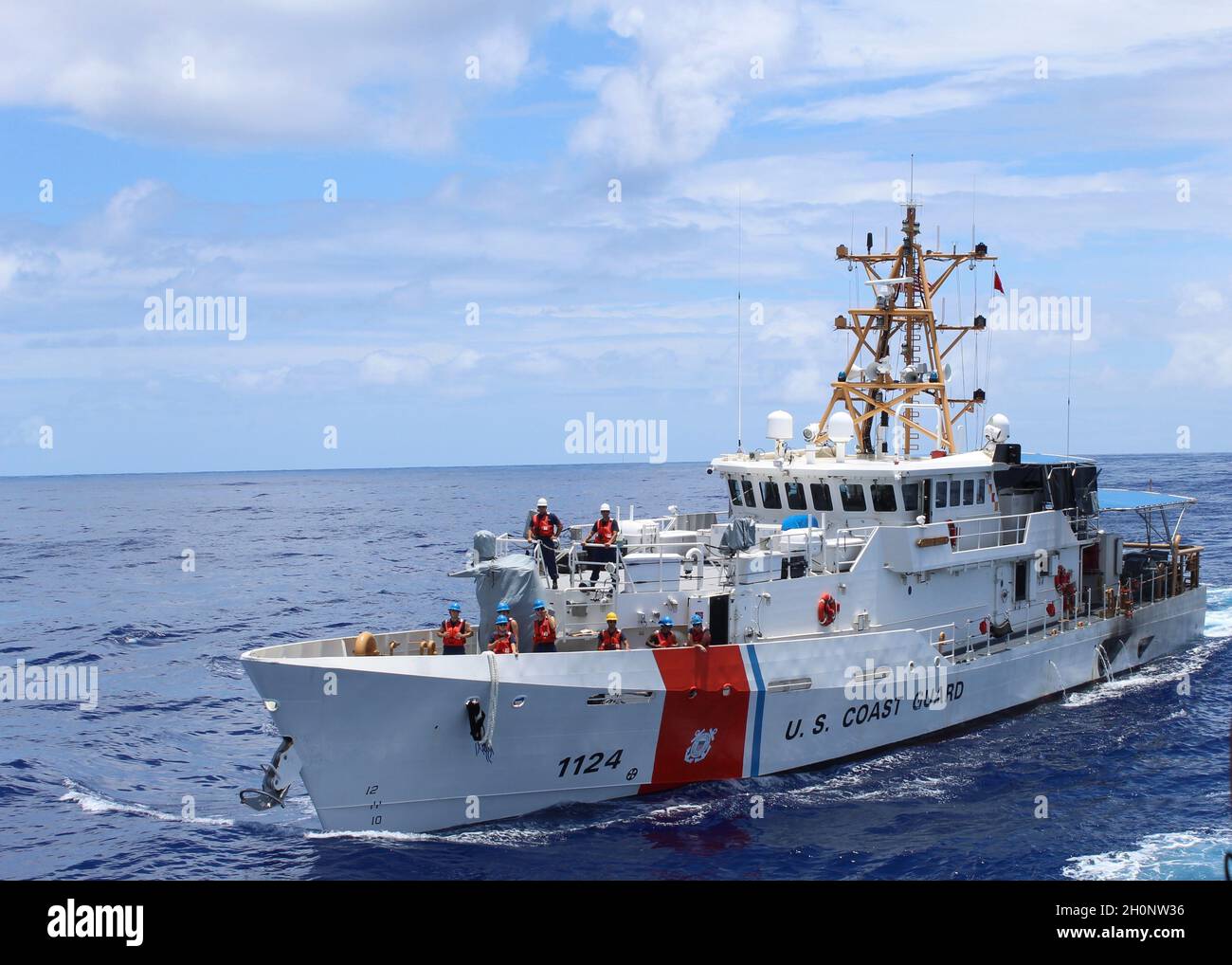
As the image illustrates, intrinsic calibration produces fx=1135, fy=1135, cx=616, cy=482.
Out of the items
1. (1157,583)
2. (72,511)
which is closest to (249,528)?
(72,511)

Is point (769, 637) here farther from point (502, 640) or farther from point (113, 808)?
point (113, 808)

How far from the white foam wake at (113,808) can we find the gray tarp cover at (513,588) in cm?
488

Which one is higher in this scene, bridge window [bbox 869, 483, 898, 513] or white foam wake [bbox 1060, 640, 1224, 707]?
bridge window [bbox 869, 483, 898, 513]

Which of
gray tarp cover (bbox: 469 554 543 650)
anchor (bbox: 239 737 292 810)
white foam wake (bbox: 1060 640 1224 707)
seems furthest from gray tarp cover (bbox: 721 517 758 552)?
white foam wake (bbox: 1060 640 1224 707)

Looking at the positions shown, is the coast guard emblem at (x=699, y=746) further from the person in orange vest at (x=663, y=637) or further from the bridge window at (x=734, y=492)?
the bridge window at (x=734, y=492)

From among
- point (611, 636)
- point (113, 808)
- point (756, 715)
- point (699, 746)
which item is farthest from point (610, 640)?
point (113, 808)

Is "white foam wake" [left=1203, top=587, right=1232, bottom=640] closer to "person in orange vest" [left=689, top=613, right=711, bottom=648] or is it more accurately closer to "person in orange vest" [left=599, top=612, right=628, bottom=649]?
"person in orange vest" [left=689, top=613, right=711, bottom=648]

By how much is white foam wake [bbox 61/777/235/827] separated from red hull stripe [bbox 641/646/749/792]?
653 centimetres

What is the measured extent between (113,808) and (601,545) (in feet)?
28.3

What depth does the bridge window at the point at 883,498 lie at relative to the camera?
20.1 meters

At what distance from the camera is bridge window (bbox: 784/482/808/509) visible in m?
20.9

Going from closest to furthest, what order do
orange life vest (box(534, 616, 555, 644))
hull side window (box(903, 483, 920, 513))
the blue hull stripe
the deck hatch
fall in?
1. orange life vest (box(534, 616, 555, 644))
2. the blue hull stripe
3. the deck hatch
4. hull side window (box(903, 483, 920, 513))

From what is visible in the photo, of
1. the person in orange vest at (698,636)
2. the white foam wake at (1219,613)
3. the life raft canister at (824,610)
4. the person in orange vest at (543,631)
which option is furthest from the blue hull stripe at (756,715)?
the white foam wake at (1219,613)

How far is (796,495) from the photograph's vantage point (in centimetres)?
2097
